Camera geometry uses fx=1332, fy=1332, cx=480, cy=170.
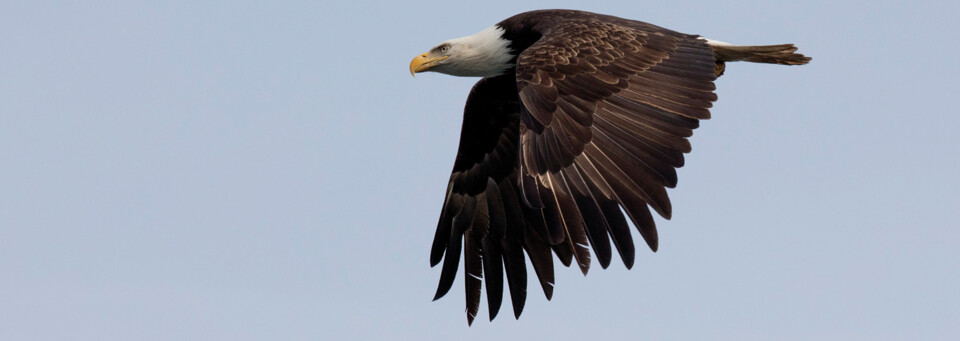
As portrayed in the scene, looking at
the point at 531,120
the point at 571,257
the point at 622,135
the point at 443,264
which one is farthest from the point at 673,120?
the point at 443,264

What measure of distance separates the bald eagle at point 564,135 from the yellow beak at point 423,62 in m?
0.01

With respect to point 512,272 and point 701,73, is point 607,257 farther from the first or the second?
point 512,272

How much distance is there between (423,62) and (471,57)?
43 cm

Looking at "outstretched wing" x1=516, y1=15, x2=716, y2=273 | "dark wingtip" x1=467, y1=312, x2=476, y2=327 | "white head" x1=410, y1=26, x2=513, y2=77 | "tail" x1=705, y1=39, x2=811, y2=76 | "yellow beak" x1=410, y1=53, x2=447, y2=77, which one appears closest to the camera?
"outstretched wing" x1=516, y1=15, x2=716, y2=273

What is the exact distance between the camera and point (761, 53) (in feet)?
33.5

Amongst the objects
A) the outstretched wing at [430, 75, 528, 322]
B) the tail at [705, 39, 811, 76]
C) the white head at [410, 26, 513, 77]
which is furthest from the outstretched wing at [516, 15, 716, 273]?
the outstretched wing at [430, 75, 528, 322]

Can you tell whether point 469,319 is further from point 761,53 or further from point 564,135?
point 761,53

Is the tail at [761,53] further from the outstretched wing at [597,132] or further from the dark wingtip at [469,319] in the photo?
A: the dark wingtip at [469,319]

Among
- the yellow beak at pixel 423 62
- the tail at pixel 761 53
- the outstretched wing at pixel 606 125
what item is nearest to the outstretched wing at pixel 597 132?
the outstretched wing at pixel 606 125

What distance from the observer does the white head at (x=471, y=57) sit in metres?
10.6

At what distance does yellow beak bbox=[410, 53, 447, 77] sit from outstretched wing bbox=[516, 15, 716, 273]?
1830mm

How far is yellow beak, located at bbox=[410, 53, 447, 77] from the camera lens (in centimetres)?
1086

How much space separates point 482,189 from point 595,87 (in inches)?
117

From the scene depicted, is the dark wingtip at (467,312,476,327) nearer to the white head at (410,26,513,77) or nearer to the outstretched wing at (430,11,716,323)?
the outstretched wing at (430,11,716,323)
